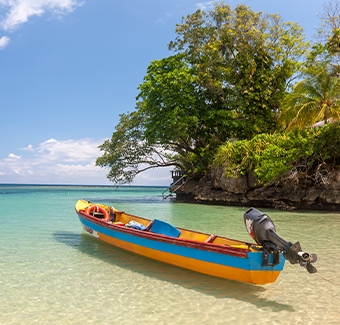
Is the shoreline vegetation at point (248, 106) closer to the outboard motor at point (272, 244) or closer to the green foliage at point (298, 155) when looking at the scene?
the green foliage at point (298, 155)

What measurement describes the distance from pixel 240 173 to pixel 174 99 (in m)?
7.58

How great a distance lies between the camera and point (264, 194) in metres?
19.7

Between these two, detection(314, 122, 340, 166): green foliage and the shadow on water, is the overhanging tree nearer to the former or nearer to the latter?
detection(314, 122, 340, 166): green foliage

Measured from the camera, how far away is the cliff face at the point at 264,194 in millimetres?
17000

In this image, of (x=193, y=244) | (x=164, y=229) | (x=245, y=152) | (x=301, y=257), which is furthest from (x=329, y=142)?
(x=301, y=257)

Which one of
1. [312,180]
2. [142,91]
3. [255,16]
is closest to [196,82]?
[142,91]

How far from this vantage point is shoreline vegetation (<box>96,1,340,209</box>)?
1742cm

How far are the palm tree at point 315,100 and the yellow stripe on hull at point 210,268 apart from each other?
49.8ft

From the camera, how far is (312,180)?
1820 cm

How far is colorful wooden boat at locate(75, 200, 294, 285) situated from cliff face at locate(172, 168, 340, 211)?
13.5 metres

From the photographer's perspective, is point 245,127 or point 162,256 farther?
point 245,127

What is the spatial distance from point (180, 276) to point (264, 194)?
50.8 feet

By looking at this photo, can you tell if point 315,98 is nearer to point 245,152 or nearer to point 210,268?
point 245,152

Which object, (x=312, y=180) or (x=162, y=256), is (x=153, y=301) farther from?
(x=312, y=180)
